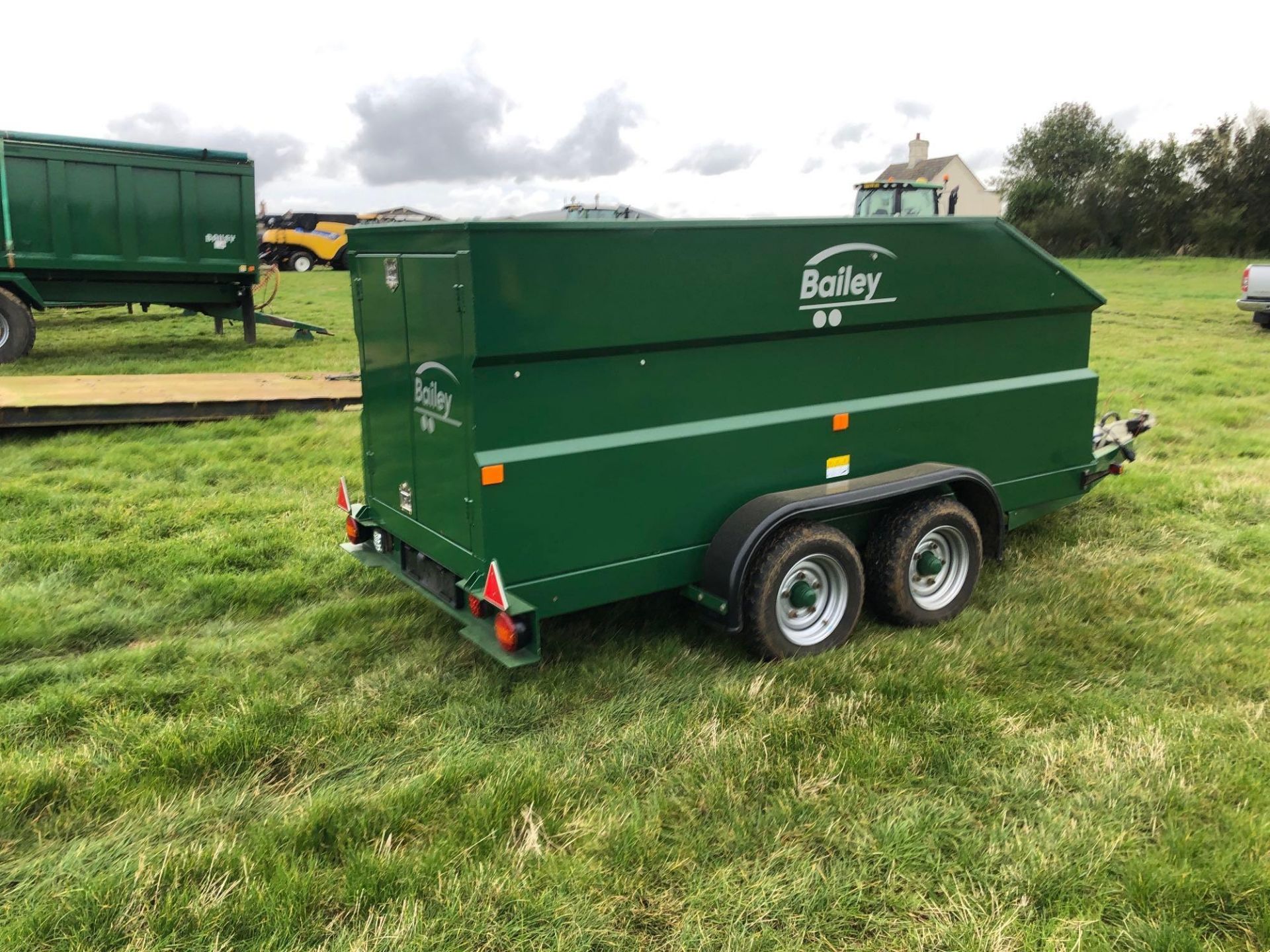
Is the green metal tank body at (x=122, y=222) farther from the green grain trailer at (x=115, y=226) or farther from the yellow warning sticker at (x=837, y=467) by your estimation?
the yellow warning sticker at (x=837, y=467)

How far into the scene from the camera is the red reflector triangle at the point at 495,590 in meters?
3.61

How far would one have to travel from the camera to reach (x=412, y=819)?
312 centimetres

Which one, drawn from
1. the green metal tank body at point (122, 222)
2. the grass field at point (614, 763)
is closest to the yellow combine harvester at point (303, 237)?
the green metal tank body at point (122, 222)

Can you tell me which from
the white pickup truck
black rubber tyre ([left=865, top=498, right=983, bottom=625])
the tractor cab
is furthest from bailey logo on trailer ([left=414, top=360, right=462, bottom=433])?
the white pickup truck

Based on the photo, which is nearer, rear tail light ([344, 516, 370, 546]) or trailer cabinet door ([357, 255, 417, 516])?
trailer cabinet door ([357, 255, 417, 516])

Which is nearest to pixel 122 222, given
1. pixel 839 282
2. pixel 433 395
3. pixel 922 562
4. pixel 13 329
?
pixel 13 329

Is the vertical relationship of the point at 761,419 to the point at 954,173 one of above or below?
below

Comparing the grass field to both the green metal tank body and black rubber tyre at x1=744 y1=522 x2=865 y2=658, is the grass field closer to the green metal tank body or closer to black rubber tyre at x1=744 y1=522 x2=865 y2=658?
black rubber tyre at x1=744 y1=522 x2=865 y2=658

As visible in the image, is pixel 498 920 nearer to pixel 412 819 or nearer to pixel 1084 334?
pixel 412 819

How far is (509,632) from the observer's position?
3.66 m

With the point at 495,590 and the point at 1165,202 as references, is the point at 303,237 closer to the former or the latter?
the point at 495,590

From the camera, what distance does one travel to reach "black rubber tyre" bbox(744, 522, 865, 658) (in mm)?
4102

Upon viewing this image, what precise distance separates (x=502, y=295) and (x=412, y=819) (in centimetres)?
180

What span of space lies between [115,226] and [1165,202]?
140 feet
